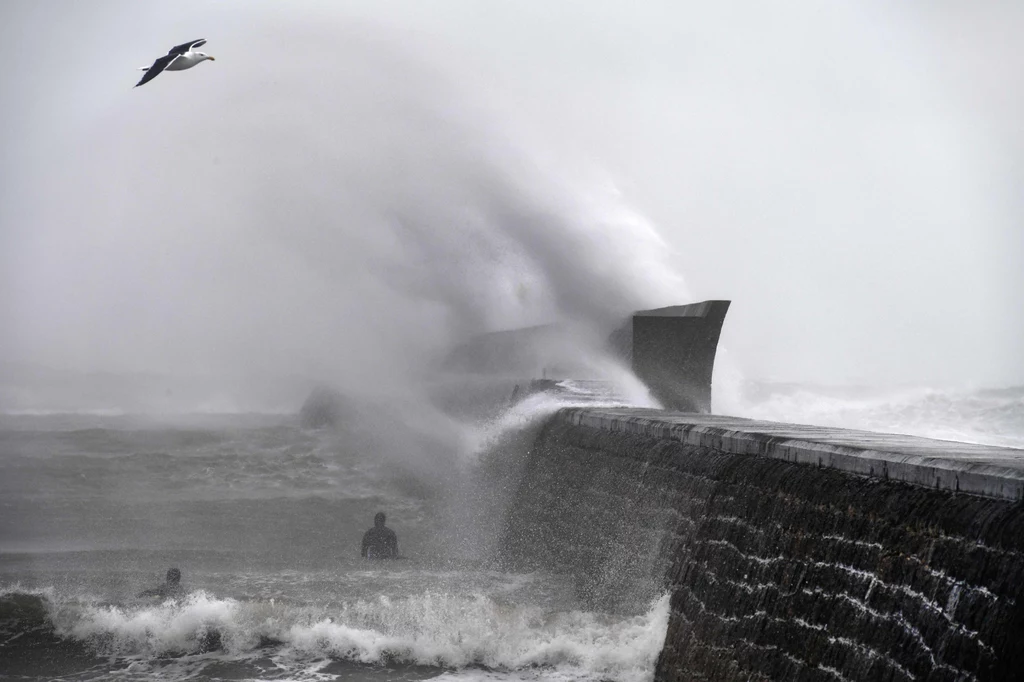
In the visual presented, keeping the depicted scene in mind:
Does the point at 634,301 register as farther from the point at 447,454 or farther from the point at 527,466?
the point at 527,466

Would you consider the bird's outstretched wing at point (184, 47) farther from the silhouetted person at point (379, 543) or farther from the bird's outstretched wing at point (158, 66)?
the silhouetted person at point (379, 543)

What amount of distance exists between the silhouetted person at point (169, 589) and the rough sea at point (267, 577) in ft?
0.51

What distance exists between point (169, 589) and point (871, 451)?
7074 mm

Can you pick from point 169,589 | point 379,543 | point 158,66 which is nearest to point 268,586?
point 169,589

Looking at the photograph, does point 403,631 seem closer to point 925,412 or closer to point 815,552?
point 815,552

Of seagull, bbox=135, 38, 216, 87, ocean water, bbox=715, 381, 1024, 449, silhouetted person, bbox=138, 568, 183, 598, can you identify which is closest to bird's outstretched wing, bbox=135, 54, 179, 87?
seagull, bbox=135, 38, 216, 87

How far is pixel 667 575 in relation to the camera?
8219mm

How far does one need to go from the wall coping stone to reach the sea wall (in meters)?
0.01

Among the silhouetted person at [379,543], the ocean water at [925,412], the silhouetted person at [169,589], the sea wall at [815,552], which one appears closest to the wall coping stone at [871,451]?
the sea wall at [815,552]

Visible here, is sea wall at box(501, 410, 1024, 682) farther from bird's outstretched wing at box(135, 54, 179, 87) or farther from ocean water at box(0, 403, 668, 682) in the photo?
bird's outstretched wing at box(135, 54, 179, 87)

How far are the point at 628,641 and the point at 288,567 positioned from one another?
18.9 feet

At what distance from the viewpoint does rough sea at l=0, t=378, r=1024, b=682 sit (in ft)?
28.3

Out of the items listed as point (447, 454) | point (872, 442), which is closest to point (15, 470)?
point (447, 454)

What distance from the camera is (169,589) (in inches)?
411
